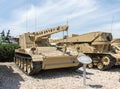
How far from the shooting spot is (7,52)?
1658 centimetres

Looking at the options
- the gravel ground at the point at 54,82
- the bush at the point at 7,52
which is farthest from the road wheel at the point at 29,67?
the bush at the point at 7,52

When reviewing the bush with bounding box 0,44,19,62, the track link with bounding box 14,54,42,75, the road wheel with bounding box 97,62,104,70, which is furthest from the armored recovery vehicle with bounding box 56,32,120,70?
the bush with bounding box 0,44,19,62

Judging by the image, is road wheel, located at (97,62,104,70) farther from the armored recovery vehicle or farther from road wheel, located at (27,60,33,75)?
road wheel, located at (27,60,33,75)

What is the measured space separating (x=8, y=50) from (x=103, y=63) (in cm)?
725

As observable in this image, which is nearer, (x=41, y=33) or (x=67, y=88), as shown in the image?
(x=67, y=88)

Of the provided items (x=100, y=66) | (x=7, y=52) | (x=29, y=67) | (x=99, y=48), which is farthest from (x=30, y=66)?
(x=7, y=52)

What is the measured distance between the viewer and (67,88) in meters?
8.27

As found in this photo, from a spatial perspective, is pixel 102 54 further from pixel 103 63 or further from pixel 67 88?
pixel 67 88

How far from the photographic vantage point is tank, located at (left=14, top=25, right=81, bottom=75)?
988 centimetres

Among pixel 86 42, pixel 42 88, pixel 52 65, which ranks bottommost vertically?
pixel 42 88

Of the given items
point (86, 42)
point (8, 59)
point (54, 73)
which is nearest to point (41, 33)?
point (54, 73)

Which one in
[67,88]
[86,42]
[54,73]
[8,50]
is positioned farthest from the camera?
[8,50]

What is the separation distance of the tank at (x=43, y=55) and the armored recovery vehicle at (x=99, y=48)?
2160 mm

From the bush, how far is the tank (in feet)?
13.0
